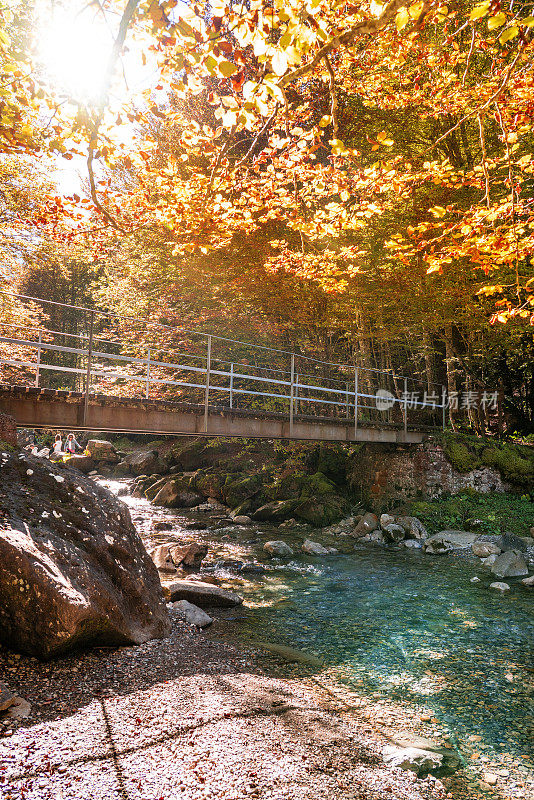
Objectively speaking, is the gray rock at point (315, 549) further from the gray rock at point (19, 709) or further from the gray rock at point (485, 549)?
the gray rock at point (19, 709)

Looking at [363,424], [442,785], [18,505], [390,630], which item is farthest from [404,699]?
[363,424]

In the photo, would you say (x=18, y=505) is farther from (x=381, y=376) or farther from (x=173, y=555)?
(x=381, y=376)

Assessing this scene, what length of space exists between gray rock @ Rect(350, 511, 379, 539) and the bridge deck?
95.0 inches

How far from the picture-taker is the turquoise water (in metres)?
4.73

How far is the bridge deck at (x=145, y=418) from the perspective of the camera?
6.77 m

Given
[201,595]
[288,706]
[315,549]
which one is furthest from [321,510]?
[288,706]

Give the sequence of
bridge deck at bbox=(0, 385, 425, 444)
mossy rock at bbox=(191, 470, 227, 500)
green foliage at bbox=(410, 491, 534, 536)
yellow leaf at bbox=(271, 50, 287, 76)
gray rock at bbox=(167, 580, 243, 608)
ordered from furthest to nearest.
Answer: mossy rock at bbox=(191, 470, 227, 500) < green foliage at bbox=(410, 491, 534, 536) < gray rock at bbox=(167, 580, 243, 608) < bridge deck at bbox=(0, 385, 425, 444) < yellow leaf at bbox=(271, 50, 287, 76)

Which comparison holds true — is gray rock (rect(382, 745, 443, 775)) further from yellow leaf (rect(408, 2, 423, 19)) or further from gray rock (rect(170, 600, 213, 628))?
yellow leaf (rect(408, 2, 423, 19))

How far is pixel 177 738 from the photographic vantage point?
348cm

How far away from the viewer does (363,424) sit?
14422mm

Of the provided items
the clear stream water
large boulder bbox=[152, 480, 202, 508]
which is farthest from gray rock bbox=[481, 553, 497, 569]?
large boulder bbox=[152, 480, 202, 508]

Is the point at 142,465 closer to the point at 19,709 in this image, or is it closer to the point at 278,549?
the point at 278,549

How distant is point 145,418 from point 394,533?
7502 mm

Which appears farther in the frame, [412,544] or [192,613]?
[412,544]
